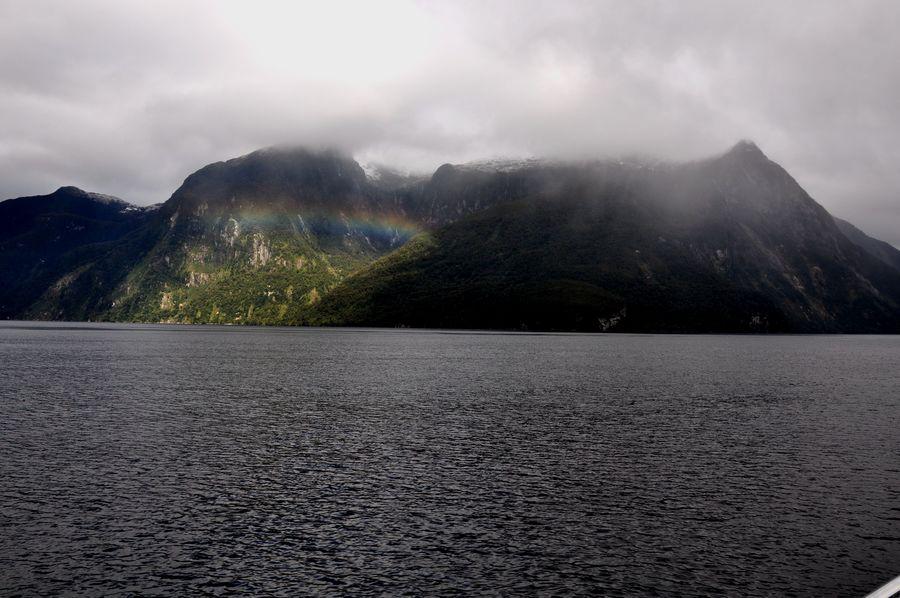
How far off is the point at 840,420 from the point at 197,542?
246ft

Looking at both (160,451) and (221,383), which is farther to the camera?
(221,383)

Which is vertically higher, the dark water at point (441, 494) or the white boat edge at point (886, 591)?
the white boat edge at point (886, 591)

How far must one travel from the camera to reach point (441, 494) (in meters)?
41.2

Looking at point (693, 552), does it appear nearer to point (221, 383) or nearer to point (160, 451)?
point (160, 451)

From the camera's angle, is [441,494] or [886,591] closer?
[886,591]

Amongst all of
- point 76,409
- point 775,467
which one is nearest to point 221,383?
point 76,409

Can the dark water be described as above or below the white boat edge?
below

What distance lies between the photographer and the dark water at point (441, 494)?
29.0 metres

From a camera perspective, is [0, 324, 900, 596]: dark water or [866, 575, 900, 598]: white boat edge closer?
[866, 575, 900, 598]: white boat edge

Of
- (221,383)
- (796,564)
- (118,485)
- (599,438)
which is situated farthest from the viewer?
(221,383)

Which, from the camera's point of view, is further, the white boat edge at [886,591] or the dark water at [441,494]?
the dark water at [441,494]

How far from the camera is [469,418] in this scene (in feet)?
233

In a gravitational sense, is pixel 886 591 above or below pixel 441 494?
above

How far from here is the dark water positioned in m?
29.0
